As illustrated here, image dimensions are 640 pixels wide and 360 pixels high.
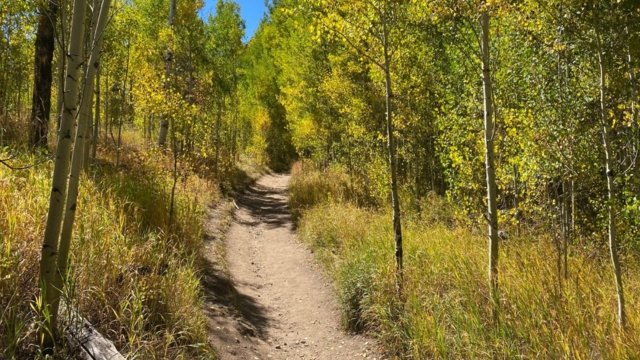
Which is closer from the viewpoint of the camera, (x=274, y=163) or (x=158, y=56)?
(x=158, y=56)

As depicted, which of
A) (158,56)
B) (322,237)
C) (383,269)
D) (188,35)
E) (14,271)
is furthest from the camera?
(158,56)

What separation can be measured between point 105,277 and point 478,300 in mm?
3583

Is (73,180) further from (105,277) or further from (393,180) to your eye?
(393,180)

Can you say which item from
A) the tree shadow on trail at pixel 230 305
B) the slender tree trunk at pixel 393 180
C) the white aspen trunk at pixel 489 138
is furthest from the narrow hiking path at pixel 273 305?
the white aspen trunk at pixel 489 138

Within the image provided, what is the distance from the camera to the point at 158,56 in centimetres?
1247

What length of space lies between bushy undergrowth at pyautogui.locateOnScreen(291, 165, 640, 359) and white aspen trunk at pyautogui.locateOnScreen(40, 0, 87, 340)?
3.20m

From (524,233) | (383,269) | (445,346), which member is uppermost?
(524,233)

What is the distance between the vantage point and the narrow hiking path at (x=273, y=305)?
4746mm

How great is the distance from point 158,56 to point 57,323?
1152cm

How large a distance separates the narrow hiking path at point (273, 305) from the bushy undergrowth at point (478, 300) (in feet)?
1.31

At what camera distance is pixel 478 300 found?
13.1ft

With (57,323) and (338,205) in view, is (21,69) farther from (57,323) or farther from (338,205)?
(57,323)

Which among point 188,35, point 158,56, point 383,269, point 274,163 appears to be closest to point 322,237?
point 383,269

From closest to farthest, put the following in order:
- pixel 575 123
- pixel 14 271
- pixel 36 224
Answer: pixel 14 271 < pixel 36 224 < pixel 575 123
